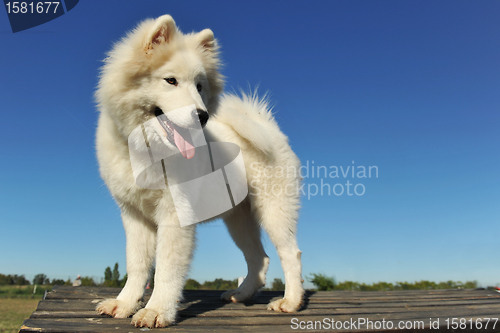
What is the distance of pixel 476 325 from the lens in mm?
3455

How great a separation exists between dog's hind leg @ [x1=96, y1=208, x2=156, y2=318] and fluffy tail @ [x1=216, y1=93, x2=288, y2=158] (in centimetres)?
147

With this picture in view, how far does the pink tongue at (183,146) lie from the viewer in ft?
8.79

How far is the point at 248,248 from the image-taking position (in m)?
4.18

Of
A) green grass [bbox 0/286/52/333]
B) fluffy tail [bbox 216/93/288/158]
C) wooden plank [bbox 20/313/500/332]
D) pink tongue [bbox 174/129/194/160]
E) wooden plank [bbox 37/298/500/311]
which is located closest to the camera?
wooden plank [bbox 20/313/500/332]

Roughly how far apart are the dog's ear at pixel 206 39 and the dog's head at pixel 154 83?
0.35 meters

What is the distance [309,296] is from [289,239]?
1449 millimetres

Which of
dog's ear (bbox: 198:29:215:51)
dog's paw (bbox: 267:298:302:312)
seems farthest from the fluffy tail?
dog's paw (bbox: 267:298:302:312)

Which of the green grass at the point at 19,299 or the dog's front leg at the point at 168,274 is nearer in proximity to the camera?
the dog's front leg at the point at 168,274

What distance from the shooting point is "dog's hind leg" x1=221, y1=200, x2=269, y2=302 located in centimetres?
401

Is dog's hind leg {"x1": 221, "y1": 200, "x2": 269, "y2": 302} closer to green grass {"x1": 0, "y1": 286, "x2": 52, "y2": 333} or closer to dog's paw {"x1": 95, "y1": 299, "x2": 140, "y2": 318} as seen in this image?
dog's paw {"x1": 95, "y1": 299, "x2": 140, "y2": 318}

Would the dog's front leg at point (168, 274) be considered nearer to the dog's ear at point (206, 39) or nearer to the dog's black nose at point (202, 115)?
the dog's black nose at point (202, 115)

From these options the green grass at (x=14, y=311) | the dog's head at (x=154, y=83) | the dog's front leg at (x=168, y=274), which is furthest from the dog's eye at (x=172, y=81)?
the green grass at (x=14, y=311)

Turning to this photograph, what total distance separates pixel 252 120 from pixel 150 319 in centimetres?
243

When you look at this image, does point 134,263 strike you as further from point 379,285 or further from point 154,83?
point 379,285
